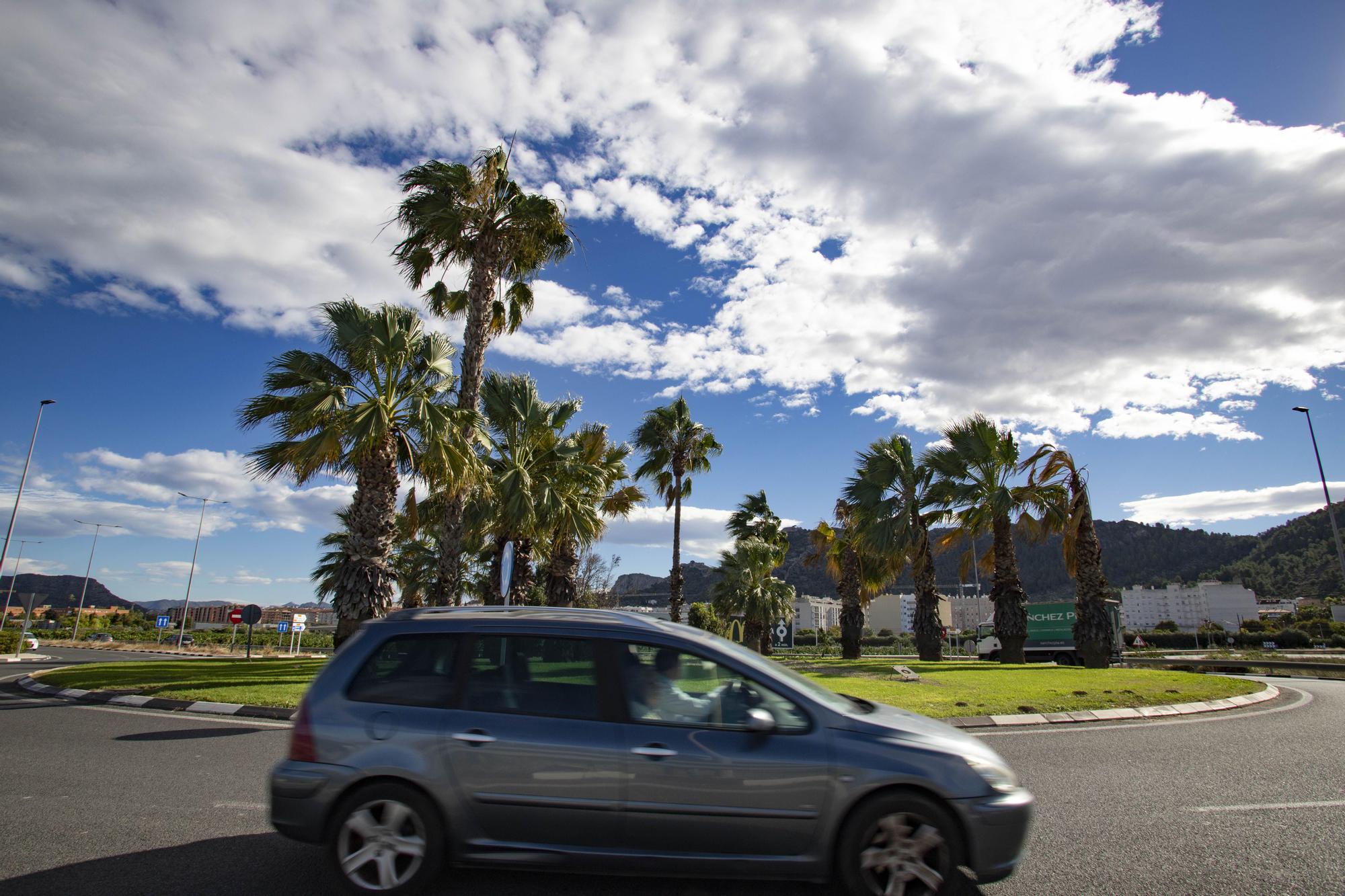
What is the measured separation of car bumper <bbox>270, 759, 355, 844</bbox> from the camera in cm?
363

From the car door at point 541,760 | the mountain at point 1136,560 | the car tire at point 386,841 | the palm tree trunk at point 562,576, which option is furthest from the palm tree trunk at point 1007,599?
the mountain at point 1136,560

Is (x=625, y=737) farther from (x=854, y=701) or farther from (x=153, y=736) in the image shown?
(x=153, y=736)

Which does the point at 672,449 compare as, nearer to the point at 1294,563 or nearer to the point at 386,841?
the point at 386,841

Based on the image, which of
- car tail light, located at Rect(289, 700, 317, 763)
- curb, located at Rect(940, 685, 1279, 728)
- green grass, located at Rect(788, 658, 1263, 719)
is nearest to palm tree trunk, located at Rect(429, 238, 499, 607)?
green grass, located at Rect(788, 658, 1263, 719)

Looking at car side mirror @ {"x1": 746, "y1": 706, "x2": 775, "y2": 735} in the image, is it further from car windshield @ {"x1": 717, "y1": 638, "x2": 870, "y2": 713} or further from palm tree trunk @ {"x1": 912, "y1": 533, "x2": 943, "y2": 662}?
palm tree trunk @ {"x1": 912, "y1": 533, "x2": 943, "y2": 662}

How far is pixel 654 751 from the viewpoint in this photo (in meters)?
3.55

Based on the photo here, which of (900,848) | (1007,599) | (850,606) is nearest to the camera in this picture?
(900,848)

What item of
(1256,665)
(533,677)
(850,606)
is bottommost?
(1256,665)

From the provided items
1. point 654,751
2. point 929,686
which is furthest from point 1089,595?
point 654,751

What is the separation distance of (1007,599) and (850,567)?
22.7ft

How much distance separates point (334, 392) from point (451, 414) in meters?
2.36

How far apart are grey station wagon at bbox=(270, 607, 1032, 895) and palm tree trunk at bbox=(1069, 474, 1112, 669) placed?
21.4 metres

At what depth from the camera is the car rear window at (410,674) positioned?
3822mm

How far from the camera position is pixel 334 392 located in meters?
A: 13.6
